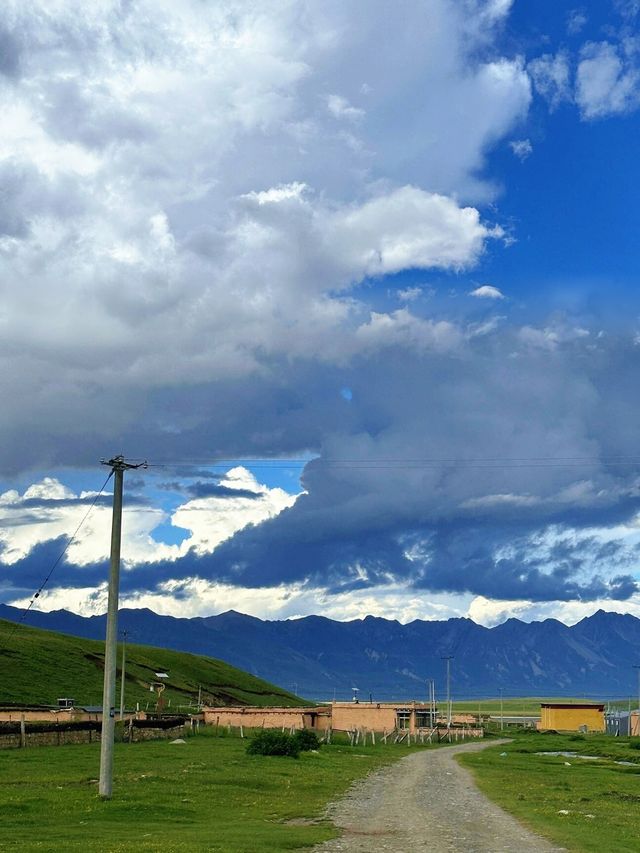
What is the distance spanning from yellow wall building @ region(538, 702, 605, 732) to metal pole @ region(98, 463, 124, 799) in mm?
157545

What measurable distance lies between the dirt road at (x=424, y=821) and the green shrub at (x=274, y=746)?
15204 mm

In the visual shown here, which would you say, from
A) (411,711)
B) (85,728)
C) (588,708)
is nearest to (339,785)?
(85,728)

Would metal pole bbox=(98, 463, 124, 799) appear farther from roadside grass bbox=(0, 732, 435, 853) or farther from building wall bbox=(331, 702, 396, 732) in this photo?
building wall bbox=(331, 702, 396, 732)

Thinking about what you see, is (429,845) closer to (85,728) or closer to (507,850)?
(507,850)

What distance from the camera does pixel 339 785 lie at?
56.7m

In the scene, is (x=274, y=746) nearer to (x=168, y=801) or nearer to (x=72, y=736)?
(x=72, y=736)

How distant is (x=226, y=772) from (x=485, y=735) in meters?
122

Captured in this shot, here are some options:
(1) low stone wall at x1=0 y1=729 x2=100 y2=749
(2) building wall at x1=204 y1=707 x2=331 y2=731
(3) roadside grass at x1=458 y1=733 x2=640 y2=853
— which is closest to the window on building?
(2) building wall at x1=204 y1=707 x2=331 y2=731

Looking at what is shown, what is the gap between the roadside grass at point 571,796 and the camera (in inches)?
1405

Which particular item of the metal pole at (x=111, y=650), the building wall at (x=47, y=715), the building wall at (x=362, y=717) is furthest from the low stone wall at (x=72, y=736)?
the building wall at (x=362, y=717)

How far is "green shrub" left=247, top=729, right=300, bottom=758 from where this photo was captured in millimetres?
76812

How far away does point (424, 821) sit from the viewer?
1544 inches

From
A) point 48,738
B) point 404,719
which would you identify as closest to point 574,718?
point 404,719

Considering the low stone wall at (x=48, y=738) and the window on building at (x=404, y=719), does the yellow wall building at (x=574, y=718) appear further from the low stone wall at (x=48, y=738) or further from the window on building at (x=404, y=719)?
the low stone wall at (x=48, y=738)
